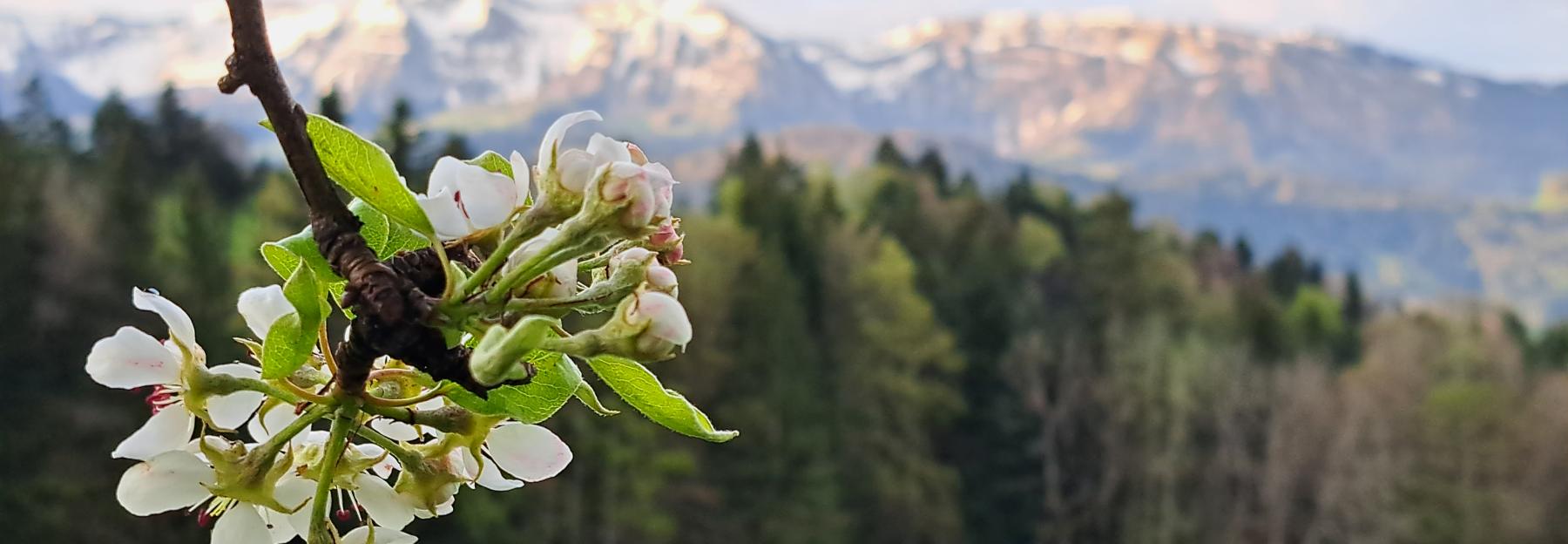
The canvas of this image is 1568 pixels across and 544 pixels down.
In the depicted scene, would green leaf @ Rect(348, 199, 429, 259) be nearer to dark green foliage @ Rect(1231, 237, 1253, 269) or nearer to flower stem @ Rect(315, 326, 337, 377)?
flower stem @ Rect(315, 326, 337, 377)

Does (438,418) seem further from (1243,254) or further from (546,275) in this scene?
(1243,254)

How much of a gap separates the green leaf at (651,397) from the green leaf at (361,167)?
0.52 feet

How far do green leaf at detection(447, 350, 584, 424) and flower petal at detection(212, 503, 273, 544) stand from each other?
13cm

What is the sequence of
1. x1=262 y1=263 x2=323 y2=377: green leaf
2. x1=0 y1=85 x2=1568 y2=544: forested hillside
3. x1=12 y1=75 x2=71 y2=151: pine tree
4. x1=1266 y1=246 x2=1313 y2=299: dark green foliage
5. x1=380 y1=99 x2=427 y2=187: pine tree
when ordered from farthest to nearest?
x1=1266 y1=246 x2=1313 y2=299: dark green foliage, x1=12 y1=75 x2=71 y2=151: pine tree, x1=380 y1=99 x2=427 y2=187: pine tree, x1=0 y1=85 x2=1568 y2=544: forested hillside, x1=262 y1=263 x2=323 y2=377: green leaf

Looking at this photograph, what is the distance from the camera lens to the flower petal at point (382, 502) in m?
0.78

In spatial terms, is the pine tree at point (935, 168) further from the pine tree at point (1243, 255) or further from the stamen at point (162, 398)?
the stamen at point (162, 398)

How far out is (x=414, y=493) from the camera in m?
0.79

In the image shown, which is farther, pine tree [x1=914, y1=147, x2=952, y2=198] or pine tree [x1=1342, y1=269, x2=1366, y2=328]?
pine tree [x1=914, y1=147, x2=952, y2=198]

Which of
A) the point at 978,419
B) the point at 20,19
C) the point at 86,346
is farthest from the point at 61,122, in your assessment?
the point at 20,19

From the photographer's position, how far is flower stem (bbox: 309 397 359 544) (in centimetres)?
70

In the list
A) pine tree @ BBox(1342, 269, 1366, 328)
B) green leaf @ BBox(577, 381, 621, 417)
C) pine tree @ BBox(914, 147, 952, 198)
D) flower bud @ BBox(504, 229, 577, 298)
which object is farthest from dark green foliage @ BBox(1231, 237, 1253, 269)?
flower bud @ BBox(504, 229, 577, 298)

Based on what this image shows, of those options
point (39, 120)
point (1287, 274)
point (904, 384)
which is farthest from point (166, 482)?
point (1287, 274)

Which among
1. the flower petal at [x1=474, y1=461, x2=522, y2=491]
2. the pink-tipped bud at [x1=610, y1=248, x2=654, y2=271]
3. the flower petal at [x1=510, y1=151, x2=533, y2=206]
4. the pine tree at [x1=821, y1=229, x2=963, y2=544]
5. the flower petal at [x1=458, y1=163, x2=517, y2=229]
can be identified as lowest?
the pine tree at [x1=821, y1=229, x2=963, y2=544]

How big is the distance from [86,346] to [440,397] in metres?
Answer: 18.6
